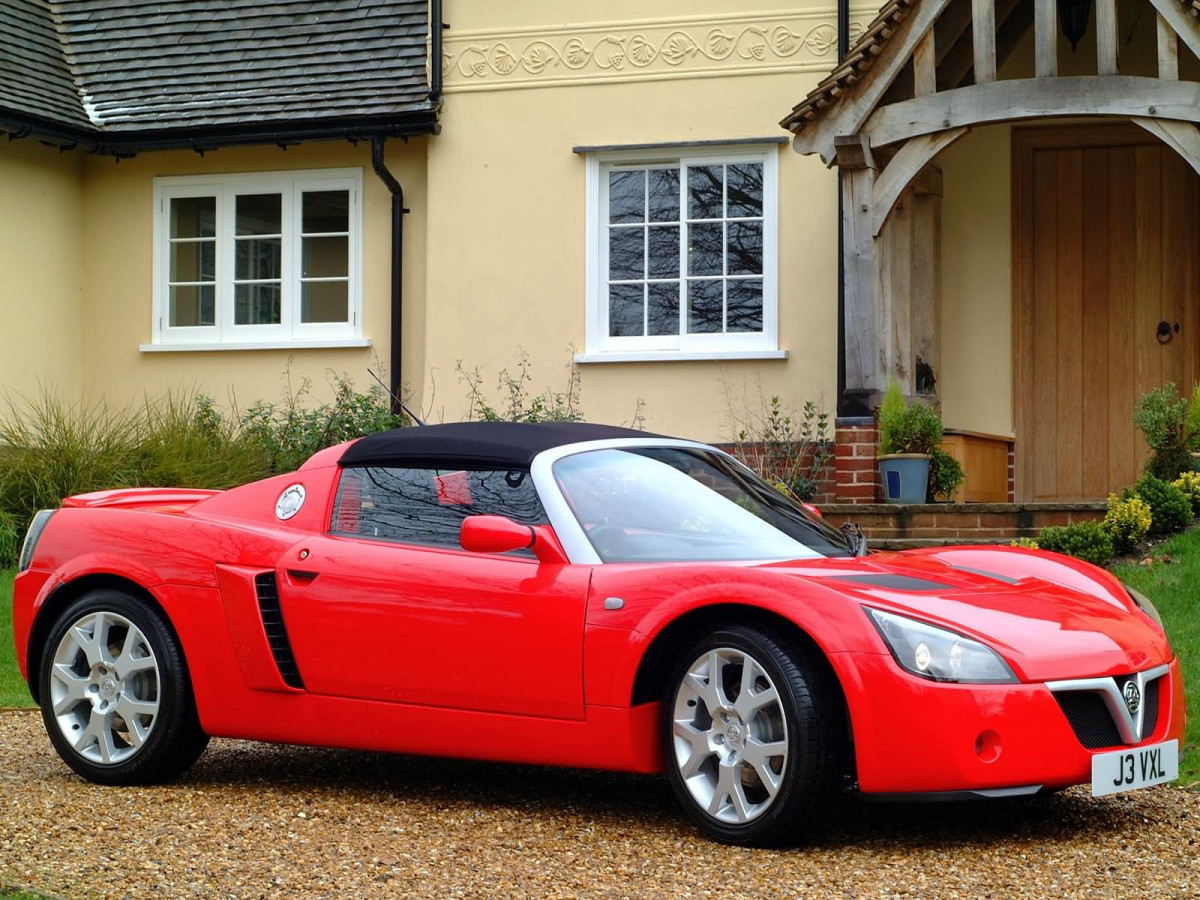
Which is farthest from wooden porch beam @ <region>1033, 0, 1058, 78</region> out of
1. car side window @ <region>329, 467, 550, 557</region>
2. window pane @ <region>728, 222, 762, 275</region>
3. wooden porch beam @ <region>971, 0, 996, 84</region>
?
car side window @ <region>329, 467, 550, 557</region>

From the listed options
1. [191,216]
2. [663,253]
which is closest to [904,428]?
[663,253]

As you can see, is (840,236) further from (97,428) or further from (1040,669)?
(1040,669)

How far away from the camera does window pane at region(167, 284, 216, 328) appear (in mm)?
15695

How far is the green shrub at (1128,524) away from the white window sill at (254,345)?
24.0ft

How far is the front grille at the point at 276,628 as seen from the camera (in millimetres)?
5746

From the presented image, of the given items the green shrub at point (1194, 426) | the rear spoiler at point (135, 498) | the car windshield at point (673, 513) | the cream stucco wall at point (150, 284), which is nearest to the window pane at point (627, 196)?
the cream stucco wall at point (150, 284)

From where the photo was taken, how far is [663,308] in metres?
14.0

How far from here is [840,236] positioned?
13.2m

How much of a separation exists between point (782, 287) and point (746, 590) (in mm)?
8864

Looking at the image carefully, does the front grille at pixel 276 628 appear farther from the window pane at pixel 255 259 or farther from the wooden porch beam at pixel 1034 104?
the window pane at pixel 255 259

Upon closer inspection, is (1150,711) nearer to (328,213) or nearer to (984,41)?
(984,41)

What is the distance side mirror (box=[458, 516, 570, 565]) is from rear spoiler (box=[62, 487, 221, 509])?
1.60 m

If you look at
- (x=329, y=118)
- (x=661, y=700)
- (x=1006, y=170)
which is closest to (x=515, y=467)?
(x=661, y=700)

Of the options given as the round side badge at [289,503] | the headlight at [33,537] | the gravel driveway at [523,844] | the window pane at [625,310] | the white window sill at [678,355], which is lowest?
the gravel driveway at [523,844]
